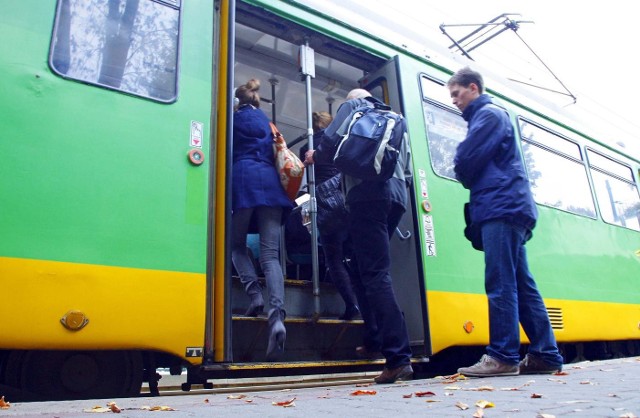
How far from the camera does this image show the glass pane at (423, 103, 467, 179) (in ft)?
14.1

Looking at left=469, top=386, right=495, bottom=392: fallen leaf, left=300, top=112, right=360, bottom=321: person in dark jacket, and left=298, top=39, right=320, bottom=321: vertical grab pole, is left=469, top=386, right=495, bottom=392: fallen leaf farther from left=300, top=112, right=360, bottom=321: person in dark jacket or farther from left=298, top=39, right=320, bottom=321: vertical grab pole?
left=300, top=112, right=360, bottom=321: person in dark jacket

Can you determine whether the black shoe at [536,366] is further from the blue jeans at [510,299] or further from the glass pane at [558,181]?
the glass pane at [558,181]

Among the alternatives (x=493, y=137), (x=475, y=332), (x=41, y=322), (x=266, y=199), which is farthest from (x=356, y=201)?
(x=41, y=322)

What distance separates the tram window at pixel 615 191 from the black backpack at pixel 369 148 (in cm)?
372

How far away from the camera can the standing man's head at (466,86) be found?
3.43 m

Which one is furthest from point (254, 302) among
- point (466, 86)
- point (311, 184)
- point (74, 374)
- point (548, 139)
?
point (548, 139)

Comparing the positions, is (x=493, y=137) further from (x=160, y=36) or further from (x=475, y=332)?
(x=160, y=36)

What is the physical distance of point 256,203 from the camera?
334 cm

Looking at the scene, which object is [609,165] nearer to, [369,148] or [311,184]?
[311,184]

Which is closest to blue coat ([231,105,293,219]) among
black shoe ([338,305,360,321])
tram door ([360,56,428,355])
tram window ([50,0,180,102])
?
tram window ([50,0,180,102])

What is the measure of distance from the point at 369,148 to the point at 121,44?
1.43 m

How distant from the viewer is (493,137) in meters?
3.19

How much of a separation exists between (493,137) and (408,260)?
1.14 metres

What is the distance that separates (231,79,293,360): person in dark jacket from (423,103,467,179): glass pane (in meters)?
1.38
